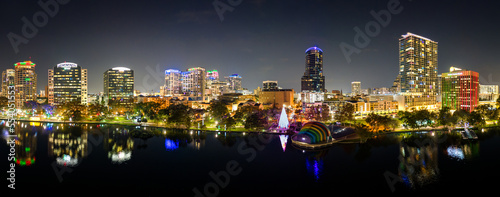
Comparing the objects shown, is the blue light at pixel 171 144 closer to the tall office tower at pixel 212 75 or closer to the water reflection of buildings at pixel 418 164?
the water reflection of buildings at pixel 418 164

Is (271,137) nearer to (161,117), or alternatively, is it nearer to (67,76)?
(161,117)

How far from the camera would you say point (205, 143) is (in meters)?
34.8

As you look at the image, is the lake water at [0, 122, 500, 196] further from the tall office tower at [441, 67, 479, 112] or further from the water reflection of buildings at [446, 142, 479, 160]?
the tall office tower at [441, 67, 479, 112]

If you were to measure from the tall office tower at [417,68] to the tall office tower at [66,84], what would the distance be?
13189cm

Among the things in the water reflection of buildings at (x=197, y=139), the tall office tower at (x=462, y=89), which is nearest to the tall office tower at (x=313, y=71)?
the tall office tower at (x=462, y=89)

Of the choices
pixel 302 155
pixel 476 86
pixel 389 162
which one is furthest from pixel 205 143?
pixel 476 86

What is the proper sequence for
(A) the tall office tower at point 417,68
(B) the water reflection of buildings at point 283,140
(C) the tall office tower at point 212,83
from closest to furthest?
1. (B) the water reflection of buildings at point 283,140
2. (A) the tall office tower at point 417,68
3. (C) the tall office tower at point 212,83

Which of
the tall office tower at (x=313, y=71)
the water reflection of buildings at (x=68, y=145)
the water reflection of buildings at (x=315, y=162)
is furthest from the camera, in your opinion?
the tall office tower at (x=313, y=71)

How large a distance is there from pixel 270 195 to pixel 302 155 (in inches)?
432

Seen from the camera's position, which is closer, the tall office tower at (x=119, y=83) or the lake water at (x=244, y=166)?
the lake water at (x=244, y=166)

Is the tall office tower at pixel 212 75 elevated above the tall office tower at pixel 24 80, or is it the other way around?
the tall office tower at pixel 212 75

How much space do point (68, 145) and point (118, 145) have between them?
6.24 m

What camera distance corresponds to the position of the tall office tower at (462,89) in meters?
78.6

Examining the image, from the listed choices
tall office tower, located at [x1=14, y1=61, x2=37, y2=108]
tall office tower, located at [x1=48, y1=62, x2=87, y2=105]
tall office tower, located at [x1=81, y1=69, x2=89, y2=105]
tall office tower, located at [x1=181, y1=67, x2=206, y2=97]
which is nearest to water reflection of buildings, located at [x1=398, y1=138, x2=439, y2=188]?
tall office tower, located at [x1=181, y1=67, x2=206, y2=97]
